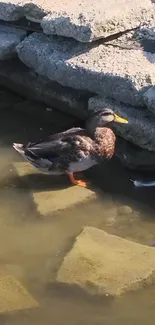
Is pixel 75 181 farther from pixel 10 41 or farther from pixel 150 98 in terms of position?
pixel 10 41

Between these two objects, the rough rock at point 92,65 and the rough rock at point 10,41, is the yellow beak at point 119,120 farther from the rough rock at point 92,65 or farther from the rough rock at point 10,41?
the rough rock at point 10,41

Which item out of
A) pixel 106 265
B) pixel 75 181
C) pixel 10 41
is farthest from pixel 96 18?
pixel 106 265

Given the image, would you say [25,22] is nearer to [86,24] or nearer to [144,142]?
[86,24]

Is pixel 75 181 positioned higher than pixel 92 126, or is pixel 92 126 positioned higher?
pixel 92 126

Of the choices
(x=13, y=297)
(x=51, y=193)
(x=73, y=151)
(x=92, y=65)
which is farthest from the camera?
(x=92, y=65)

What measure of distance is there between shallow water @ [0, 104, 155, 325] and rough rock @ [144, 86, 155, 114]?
544 millimetres

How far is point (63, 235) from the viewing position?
16.1 feet

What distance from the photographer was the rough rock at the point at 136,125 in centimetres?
552

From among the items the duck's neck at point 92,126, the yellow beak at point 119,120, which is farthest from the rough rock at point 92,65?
the duck's neck at point 92,126

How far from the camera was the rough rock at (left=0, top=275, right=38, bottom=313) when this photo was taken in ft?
13.8

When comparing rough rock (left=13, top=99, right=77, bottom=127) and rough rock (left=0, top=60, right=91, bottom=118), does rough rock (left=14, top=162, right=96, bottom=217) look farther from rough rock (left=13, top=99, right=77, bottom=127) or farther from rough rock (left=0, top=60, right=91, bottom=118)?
rough rock (left=0, top=60, right=91, bottom=118)

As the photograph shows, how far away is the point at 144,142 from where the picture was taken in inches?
219

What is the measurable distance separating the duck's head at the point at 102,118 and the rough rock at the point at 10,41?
4.75 feet

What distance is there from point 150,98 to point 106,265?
143cm
